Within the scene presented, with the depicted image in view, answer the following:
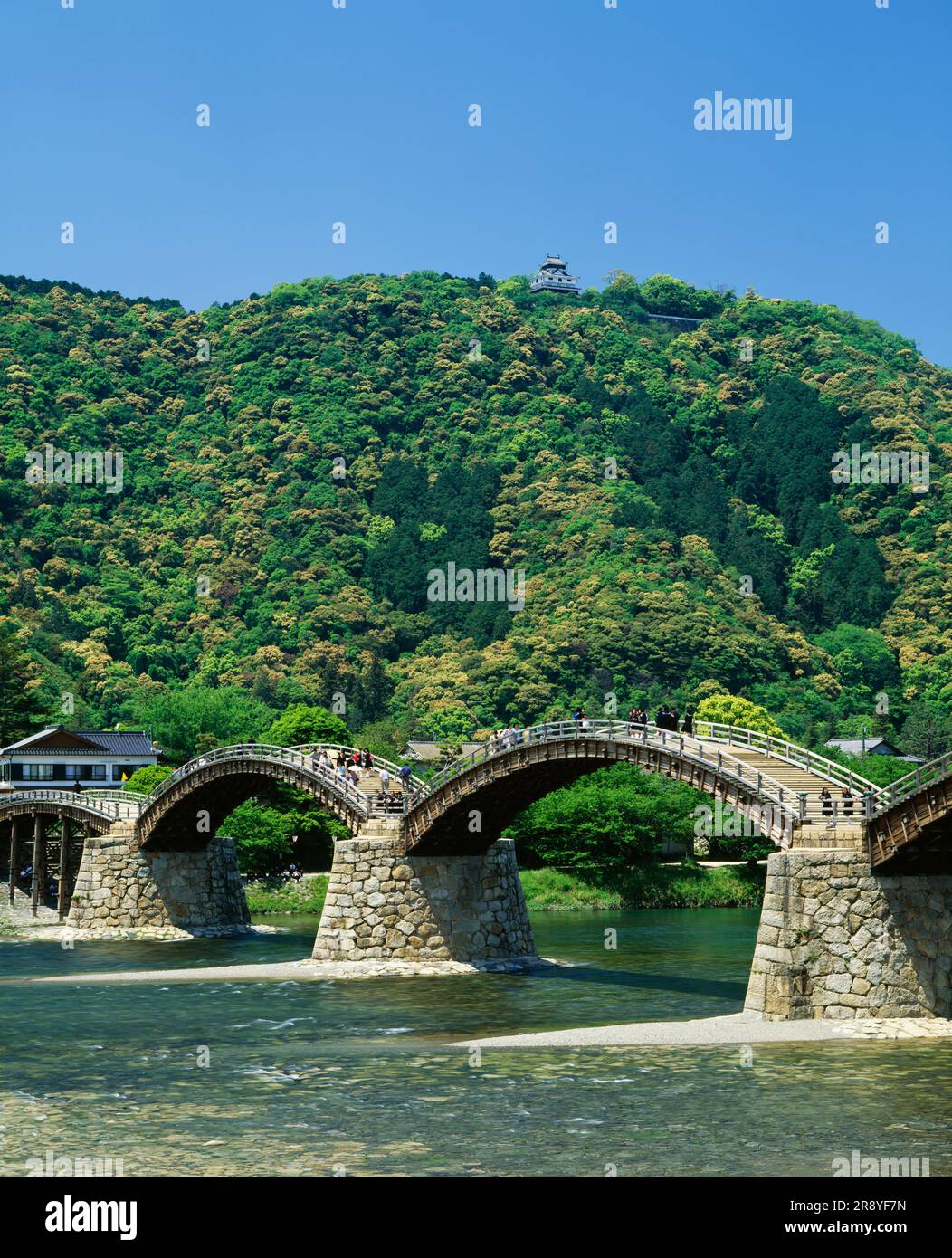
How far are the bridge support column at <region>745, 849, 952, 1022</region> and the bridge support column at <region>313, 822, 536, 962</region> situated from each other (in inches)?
675

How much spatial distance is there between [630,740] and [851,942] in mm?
10946

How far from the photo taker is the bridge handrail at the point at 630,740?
1520 inches

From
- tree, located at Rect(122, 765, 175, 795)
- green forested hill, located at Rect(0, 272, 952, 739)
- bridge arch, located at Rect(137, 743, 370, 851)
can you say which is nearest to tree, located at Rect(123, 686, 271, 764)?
green forested hill, located at Rect(0, 272, 952, 739)

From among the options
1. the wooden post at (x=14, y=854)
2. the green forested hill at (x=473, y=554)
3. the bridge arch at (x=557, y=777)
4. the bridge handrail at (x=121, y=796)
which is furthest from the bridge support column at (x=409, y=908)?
the green forested hill at (x=473, y=554)

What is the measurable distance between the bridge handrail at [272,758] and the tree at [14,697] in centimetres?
4026

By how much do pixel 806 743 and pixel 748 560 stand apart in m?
50.5

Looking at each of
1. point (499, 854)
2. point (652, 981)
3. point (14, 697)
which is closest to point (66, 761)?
point (14, 697)

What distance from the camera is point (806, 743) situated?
11888 centimetres

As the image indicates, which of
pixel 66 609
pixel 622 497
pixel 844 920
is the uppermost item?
pixel 622 497

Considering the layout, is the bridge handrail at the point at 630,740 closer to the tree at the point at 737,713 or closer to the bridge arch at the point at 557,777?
the bridge arch at the point at 557,777

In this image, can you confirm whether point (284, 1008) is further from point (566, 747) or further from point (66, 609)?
point (66, 609)
